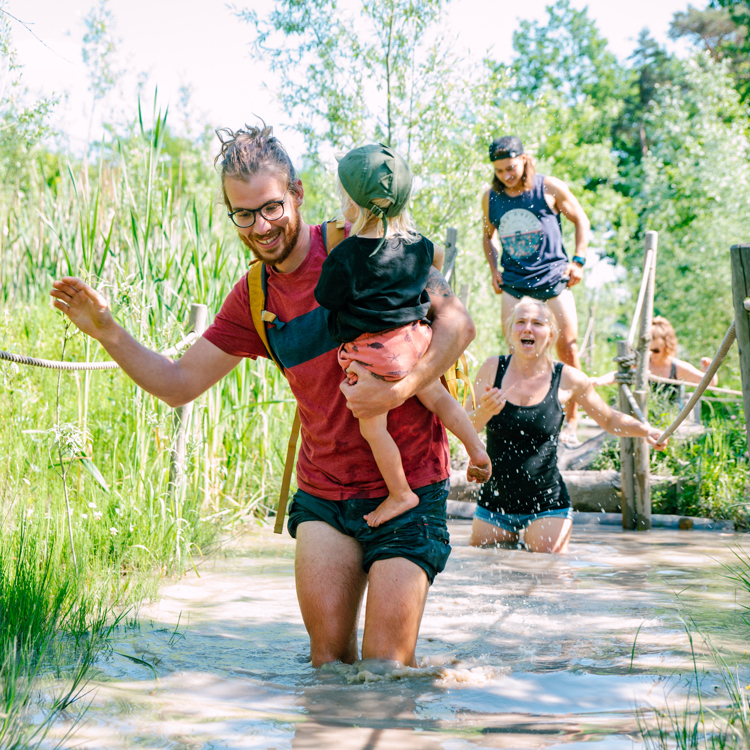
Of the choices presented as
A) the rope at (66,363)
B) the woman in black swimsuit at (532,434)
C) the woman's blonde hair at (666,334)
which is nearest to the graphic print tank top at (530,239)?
the woman in black swimsuit at (532,434)

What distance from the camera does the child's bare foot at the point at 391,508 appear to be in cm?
→ 276

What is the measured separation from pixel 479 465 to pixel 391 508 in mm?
476

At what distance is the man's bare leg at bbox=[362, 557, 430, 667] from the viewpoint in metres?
2.65

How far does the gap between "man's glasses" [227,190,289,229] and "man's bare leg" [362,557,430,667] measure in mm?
1251

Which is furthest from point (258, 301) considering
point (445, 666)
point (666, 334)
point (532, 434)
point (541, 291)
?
point (666, 334)

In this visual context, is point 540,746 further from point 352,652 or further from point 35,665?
point 35,665

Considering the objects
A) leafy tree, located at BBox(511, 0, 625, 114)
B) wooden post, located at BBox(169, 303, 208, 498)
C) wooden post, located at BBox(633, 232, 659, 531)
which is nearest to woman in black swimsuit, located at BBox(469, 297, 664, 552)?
wooden post, located at BBox(633, 232, 659, 531)

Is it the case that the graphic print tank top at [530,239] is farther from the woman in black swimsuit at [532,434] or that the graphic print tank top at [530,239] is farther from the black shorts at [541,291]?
the woman in black swimsuit at [532,434]

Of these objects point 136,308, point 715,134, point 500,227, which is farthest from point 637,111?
point 136,308

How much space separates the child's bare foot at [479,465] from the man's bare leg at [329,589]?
1.77 feet

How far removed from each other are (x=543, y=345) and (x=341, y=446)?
2501mm

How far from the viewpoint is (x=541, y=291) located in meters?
6.45

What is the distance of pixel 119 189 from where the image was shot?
5977 mm

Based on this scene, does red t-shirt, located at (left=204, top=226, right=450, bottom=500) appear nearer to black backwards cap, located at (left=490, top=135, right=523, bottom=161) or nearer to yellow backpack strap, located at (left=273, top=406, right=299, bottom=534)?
yellow backpack strap, located at (left=273, top=406, right=299, bottom=534)
